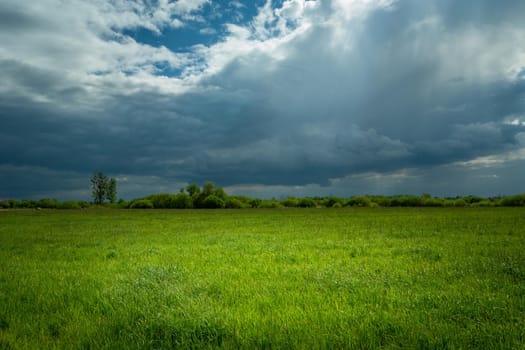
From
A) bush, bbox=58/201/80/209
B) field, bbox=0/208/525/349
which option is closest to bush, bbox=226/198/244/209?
bush, bbox=58/201/80/209

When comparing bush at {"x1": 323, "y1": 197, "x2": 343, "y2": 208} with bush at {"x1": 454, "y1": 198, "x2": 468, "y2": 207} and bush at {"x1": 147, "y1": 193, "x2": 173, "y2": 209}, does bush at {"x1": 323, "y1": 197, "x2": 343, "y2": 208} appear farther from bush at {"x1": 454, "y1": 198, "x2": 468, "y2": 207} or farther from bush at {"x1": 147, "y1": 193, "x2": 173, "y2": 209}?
bush at {"x1": 147, "y1": 193, "x2": 173, "y2": 209}

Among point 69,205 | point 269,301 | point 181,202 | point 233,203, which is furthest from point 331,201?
point 269,301

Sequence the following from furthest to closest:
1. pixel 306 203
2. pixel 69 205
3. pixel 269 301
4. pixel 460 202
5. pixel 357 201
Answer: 1. pixel 357 201
2. pixel 306 203
3. pixel 460 202
4. pixel 69 205
5. pixel 269 301

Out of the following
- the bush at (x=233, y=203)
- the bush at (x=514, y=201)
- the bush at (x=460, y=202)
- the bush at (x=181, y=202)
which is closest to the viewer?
the bush at (x=514, y=201)

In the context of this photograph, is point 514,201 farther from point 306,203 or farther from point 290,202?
point 290,202

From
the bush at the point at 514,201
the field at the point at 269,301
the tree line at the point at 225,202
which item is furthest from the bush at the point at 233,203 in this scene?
the field at the point at 269,301

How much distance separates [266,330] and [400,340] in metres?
2.37

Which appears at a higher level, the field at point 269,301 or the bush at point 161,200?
the bush at point 161,200

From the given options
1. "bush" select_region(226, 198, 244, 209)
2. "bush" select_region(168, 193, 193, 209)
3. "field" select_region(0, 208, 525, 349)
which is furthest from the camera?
"bush" select_region(226, 198, 244, 209)

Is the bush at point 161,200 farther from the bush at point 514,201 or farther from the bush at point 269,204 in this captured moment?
the bush at point 514,201

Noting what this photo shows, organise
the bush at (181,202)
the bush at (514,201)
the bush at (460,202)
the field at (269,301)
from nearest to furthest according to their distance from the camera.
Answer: the field at (269,301) < the bush at (514,201) < the bush at (181,202) < the bush at (460,202)

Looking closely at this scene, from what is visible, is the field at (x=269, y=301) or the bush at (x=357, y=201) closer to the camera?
the field at (x=269, y=301)

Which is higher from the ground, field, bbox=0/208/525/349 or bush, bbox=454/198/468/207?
bush, bbox=454/198/468/207

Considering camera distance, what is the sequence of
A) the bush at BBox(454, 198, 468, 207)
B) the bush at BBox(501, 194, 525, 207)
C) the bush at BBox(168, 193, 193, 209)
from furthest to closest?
the bush at BBox(454, 198, 468, 207) < the bush at BBox(168, 193, 193, 209) < the bush at BBox(501, 194, 525, 207)
